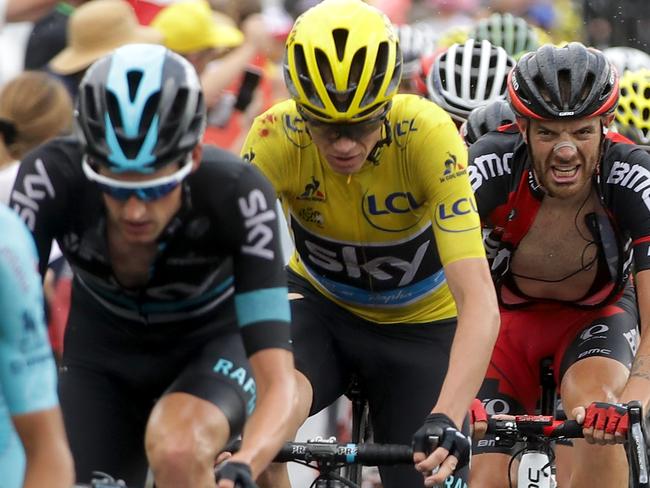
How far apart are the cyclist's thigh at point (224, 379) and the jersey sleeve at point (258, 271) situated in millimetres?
304

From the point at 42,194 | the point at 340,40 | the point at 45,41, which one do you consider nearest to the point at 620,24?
the point at 45,41

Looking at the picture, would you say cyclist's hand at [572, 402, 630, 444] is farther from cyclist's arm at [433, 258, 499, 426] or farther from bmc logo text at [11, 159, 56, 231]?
bmc logo text at [11, 159, 56, 231]

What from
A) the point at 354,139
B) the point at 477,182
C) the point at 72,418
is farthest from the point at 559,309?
the point at 72,418

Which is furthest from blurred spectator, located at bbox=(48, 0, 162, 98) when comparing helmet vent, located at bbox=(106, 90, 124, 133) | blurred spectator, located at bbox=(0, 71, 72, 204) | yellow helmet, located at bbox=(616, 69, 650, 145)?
helmet vent, located at bbox=(106, 90, 124, 133)

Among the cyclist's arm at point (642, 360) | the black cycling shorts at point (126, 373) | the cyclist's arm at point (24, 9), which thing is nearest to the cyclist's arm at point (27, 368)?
the black cycling shorts at point (126, 373)

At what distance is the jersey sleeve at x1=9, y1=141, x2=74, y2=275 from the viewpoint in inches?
196

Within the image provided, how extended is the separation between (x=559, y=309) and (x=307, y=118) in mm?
2043

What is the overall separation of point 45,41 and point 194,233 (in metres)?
4.83

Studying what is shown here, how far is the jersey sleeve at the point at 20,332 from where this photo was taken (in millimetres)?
3785

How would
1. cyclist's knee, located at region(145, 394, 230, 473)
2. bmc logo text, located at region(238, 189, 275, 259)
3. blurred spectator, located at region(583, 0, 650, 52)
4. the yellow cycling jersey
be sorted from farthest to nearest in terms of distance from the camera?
blurred spectator, located at region(583, 0, 650, 52)
the yellow cycling jersey
bmc logo text, located at region(238, 189, 275, 259)
cyclist's knee, located at region(145, 394, 230, 473)

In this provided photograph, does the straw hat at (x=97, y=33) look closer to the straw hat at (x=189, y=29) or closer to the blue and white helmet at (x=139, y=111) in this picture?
the straw hat at (x=189, y=29)

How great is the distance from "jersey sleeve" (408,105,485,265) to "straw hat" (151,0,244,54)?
12.8ft

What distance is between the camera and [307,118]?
230 inches

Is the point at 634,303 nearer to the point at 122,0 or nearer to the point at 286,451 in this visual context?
the point at 286,451
